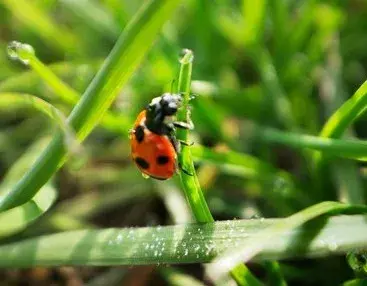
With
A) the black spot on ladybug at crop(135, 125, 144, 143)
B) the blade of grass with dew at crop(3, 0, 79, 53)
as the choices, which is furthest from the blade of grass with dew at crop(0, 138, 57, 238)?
the blade of grass with dew at crop(3, 0, 79, 53)

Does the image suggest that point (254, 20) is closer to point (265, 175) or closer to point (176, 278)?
point (265, 175)

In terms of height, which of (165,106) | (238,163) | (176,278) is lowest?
(176,278)

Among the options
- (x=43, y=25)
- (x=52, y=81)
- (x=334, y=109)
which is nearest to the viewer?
(x=52, y=81)

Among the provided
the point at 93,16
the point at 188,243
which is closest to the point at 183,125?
the point at 188,243

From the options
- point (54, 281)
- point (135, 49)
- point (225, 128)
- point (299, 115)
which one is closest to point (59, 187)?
point (54, 281)

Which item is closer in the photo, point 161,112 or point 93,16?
point 161,112

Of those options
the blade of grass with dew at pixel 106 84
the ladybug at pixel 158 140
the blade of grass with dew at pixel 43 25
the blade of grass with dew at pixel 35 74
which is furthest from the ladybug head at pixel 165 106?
the blade of grass with dew at pixel 43 25

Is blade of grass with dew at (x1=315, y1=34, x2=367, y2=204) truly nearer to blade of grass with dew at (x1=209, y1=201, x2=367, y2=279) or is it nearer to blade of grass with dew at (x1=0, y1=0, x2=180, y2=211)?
blade of grass with dew at (x1=209, y1=201, x2=367, y2=279)
